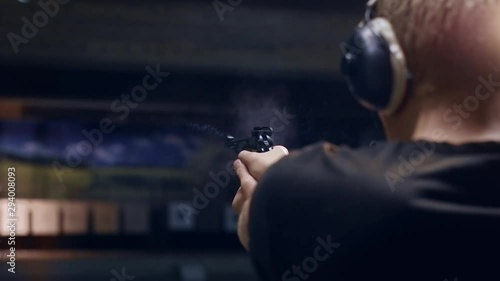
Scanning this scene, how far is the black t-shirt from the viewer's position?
2.47 ft

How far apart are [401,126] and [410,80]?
0.06 metres

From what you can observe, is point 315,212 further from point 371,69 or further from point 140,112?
point 140,112

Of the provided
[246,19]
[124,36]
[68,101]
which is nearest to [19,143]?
[68,101]

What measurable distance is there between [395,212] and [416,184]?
0.03m

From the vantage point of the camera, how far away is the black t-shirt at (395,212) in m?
0.75

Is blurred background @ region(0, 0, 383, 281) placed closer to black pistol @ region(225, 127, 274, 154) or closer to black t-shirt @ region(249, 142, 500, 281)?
black pistol @ region(225, 127, 274, 154)

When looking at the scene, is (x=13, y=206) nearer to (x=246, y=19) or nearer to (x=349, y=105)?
(x=246, y=19)

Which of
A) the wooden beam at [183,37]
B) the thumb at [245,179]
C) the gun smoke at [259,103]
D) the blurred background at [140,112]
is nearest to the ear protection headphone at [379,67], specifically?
the thumb at [245,179]

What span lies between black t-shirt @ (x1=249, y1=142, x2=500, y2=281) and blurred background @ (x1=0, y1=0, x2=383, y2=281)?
126 inches

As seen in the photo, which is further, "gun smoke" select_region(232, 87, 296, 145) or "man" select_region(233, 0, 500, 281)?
"gun smoke" select_region(232, 87, 296, 145)

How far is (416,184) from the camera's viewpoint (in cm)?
75

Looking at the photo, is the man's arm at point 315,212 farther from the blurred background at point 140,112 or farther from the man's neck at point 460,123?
the blurred background at point 140,112

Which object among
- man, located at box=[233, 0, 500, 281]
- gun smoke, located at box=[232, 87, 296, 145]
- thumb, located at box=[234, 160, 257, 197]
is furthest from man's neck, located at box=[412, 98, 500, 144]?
gun smoke, located at box=[232, 87, 296, 145]

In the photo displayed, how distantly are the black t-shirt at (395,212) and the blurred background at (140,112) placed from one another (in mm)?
3206
